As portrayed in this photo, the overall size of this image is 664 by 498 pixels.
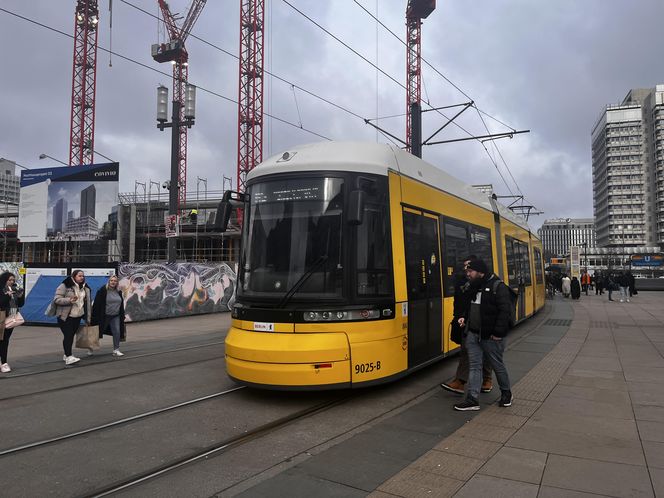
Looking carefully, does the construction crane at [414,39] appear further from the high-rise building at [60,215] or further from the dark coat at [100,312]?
the dark coat at [100,312]

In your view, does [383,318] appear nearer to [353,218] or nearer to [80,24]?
[353,218]

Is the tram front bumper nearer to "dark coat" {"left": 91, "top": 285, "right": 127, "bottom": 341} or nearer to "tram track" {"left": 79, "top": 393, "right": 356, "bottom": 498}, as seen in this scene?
"tram track" {"left": 79, "top": 393, "right": 356, "bottom": 498}

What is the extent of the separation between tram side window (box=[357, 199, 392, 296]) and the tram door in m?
0.53

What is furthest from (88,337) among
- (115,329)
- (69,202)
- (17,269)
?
(69,202)

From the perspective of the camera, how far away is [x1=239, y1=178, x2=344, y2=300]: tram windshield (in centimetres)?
→ 611

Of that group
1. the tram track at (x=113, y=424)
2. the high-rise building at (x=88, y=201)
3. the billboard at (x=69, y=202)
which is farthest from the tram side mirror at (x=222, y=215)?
the high-rise building at (x=88, y=201)

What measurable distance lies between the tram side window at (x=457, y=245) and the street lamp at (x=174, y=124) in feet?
36.0

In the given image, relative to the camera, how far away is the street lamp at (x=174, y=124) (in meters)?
17.2

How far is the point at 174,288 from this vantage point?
18.7 metres

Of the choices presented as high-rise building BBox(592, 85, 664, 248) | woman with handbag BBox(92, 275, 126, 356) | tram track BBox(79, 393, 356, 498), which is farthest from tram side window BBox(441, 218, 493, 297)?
high-rise building BBox(592, 85, 664, 248)

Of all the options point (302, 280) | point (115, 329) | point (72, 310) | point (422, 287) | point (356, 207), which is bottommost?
point (115, 329)

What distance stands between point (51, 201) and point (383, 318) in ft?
77.7

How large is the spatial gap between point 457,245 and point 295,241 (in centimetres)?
368

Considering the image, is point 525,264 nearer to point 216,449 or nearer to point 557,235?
point 216,449
